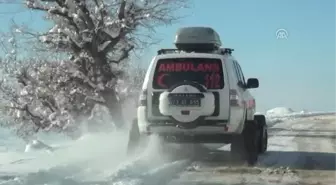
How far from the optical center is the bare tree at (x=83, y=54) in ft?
75.1

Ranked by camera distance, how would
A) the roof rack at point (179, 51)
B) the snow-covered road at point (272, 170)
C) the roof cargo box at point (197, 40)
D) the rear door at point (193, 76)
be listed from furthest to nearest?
the roof cargo box at point (197, 40) → the roof rack at point (179, 51) → the rear door at point (193, 76) → the snow-covered road at point (272, 170)

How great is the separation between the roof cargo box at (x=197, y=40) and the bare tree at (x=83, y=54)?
9.14 metres

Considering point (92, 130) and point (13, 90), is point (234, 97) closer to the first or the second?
point (92, 130)

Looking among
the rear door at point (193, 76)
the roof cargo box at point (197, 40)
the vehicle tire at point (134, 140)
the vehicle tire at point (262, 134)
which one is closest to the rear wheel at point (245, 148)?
the rear door at point (193, 76)

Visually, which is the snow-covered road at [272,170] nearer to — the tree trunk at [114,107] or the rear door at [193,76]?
the rear door at [193,76]

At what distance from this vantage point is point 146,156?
12484 mm

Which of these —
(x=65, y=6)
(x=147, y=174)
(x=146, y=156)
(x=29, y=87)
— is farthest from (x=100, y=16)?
(x=147, y=174)

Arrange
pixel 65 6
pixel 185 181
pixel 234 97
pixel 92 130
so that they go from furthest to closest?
pixel 92 130 < pixel 65 6 < pixel 234 97 < pixel 185 181

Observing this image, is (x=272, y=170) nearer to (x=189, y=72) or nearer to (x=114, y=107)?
(x=189, y=72)

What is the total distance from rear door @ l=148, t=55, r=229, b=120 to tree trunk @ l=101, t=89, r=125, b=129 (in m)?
11.6

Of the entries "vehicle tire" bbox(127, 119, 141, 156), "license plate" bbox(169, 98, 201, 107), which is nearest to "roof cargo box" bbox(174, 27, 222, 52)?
"license plate" bbox(169, 98, 201, 107)

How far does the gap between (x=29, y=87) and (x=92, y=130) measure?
3277mm

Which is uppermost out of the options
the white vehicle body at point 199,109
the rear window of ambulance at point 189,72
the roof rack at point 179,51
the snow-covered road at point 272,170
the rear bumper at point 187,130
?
the roof rack at point 179,51

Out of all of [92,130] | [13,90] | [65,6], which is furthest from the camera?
[13,90]
